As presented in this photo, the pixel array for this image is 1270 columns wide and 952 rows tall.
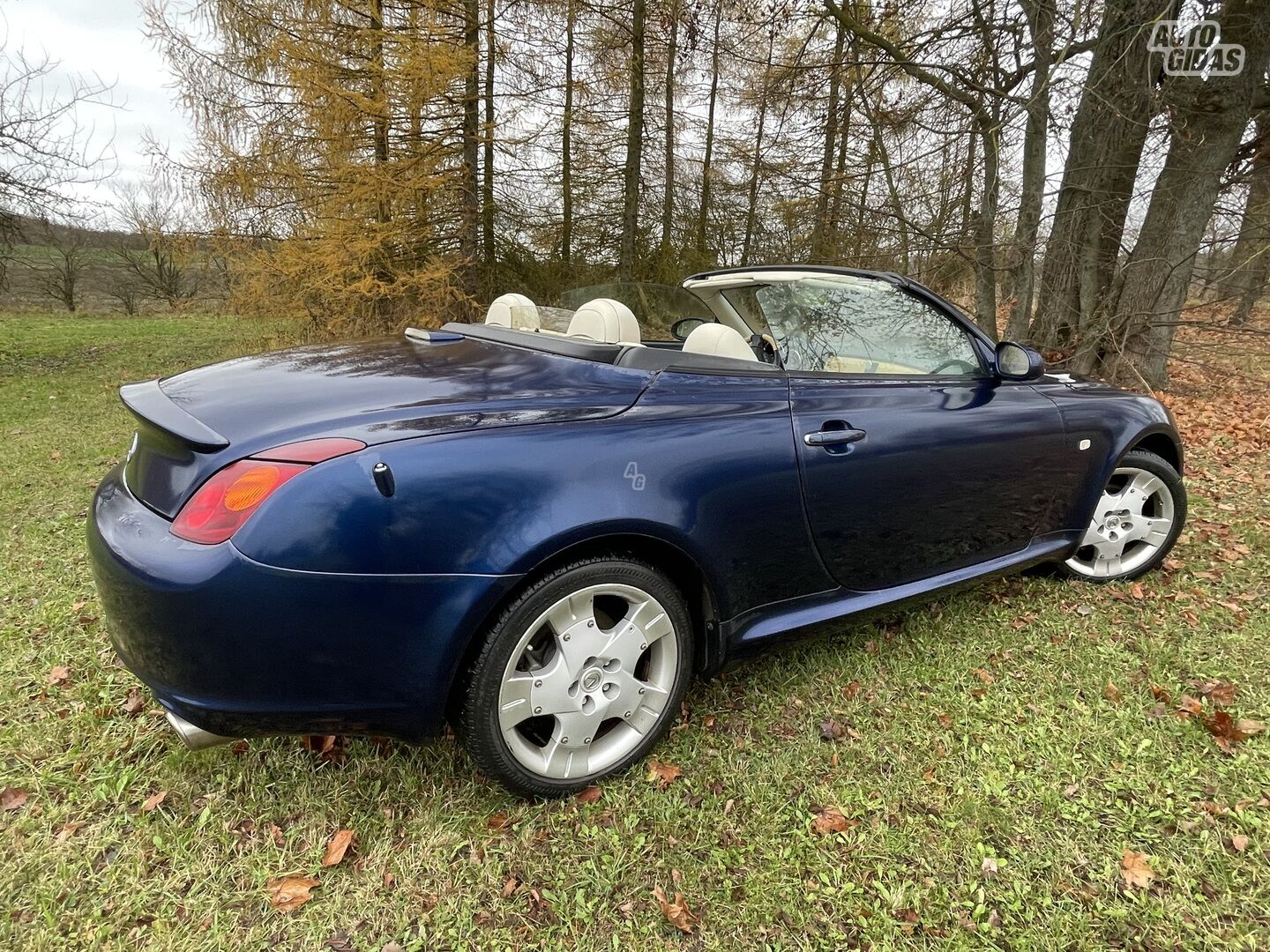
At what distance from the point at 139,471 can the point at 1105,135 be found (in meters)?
9.86

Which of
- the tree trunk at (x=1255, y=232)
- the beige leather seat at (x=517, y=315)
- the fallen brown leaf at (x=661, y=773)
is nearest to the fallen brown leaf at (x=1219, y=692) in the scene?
the fallen brown leaf at (x=661, y=773)

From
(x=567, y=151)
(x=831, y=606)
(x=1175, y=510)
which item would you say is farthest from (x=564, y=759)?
(x=567, y=151)

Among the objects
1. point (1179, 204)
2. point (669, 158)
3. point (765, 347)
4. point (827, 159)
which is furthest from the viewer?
point (669, 158)

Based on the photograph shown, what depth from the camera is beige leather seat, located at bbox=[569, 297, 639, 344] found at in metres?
2.50

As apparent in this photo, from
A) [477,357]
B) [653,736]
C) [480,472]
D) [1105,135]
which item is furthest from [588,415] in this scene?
[1105,135]

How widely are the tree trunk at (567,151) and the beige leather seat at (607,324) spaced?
10.1 metres

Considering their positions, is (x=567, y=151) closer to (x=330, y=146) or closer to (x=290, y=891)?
(x=330, y=146)

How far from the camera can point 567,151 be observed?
460 inches

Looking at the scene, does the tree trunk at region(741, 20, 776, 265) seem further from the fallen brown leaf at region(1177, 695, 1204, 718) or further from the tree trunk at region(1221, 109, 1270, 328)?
the fallen brown leaf at region(1177, 695, 1204, 718)

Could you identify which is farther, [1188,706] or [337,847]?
[1188,706]

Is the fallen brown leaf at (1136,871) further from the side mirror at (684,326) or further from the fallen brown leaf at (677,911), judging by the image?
the side mirror at (684,326)

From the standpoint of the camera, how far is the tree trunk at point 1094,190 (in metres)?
7.09

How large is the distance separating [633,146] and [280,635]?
12048mm

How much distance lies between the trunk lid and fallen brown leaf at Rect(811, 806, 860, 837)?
1289 millimetres
